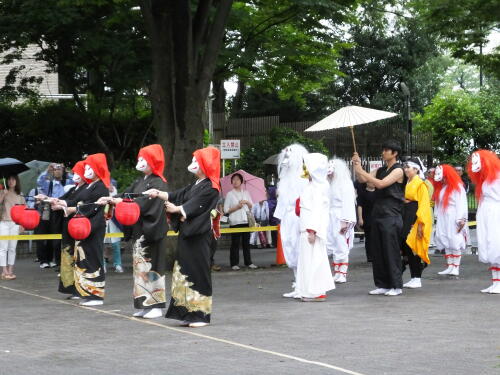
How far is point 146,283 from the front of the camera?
11211mm

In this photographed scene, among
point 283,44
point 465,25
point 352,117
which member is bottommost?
point 352,117

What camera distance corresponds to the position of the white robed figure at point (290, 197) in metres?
14.3

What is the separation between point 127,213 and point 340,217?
19.3ft

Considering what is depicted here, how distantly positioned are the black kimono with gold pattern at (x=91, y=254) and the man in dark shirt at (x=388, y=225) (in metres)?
3.55

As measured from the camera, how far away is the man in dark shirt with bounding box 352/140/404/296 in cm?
1333

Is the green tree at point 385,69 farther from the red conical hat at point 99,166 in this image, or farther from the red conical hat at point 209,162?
the red conical hat at point 209,162

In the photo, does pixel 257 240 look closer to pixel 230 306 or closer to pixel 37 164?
pixel 37 164

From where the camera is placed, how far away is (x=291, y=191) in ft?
48.4

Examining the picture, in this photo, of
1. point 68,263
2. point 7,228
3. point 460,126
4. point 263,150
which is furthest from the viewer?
point 460,126

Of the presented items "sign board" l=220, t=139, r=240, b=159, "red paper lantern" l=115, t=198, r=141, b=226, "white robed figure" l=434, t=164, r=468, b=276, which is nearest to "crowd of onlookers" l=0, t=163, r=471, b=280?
"white robed figure" l=434, t=164, r=468, b=276

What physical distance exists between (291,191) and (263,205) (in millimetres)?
8849

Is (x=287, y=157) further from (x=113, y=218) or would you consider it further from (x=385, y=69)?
(x=385, y=69)

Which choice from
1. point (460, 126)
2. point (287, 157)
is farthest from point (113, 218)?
point (460, 126)

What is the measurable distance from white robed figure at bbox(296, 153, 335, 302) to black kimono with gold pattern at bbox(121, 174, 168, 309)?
2.33m
